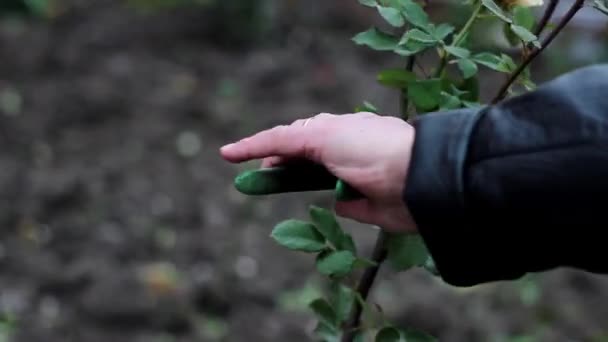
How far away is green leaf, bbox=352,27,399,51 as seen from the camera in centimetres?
114

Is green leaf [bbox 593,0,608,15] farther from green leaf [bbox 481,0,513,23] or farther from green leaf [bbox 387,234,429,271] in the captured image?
green leaf [bbox 387,234,429,271]

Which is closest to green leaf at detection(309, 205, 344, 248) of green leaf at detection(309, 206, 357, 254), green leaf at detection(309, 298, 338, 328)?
green leaf at detection(309, 206, 357, 254)

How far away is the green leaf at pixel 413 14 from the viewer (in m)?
1.11

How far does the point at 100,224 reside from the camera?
273 cm

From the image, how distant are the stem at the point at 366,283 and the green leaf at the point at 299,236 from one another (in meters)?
0.07

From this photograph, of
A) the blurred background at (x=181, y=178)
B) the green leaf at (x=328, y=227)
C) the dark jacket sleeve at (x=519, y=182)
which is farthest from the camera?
the blurred background at (x=181, y=178)

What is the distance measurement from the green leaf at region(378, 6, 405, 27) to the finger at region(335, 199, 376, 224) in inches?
9.3

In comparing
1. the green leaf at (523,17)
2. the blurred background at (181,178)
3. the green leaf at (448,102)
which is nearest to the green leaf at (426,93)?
the green leaf at (448,102)

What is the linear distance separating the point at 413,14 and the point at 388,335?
39cm

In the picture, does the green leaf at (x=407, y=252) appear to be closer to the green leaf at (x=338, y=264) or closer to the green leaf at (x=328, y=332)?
the green leaf at (x=338, y=264)

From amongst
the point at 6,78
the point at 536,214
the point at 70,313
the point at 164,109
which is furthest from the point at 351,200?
the point at 6,78

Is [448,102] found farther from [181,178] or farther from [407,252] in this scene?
[181,178]

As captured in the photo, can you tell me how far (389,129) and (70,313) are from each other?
166cm

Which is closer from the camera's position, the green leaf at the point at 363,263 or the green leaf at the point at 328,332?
the green leaf at the point at 363,263
